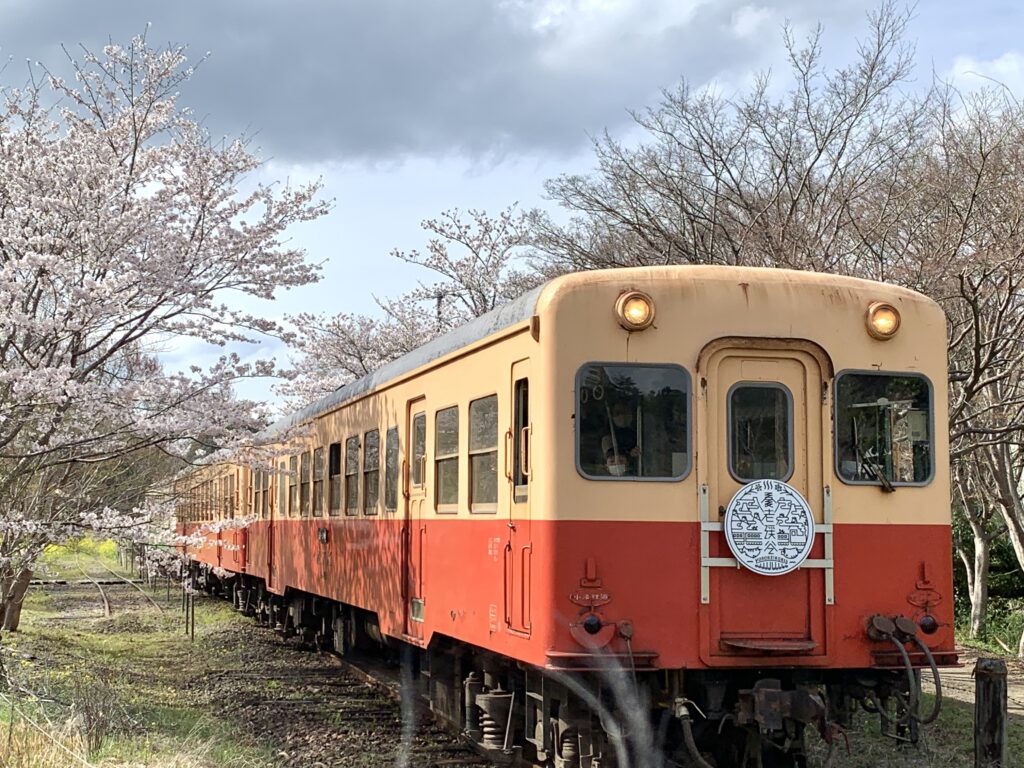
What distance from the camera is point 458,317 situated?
23359 mm

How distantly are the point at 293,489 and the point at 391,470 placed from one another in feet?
15.6

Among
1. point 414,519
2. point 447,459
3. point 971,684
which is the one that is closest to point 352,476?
point 414,519

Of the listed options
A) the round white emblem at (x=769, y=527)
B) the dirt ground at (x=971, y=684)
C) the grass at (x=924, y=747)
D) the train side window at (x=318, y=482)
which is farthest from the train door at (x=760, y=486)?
the train side window at (x=318, y=482)

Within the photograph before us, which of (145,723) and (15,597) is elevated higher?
(15,597)

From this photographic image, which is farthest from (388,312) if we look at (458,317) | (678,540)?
(678,540)

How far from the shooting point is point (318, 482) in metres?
12.4

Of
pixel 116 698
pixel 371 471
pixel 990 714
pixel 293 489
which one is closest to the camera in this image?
pixel 990 714

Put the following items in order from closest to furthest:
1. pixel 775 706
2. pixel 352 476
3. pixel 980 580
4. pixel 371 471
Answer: pixel 775 706 < pixel 371 471 < pixel 352 476 < pixel 980 580

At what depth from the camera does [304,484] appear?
1317 centimetres

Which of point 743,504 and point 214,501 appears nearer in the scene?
point 743,504

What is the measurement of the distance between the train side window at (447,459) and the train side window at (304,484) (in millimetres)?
5037

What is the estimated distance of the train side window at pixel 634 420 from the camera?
6160 millimetres

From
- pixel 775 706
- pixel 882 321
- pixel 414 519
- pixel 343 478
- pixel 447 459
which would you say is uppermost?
pixel 882 321

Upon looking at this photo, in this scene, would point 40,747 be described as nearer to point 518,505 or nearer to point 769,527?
point 518,505
